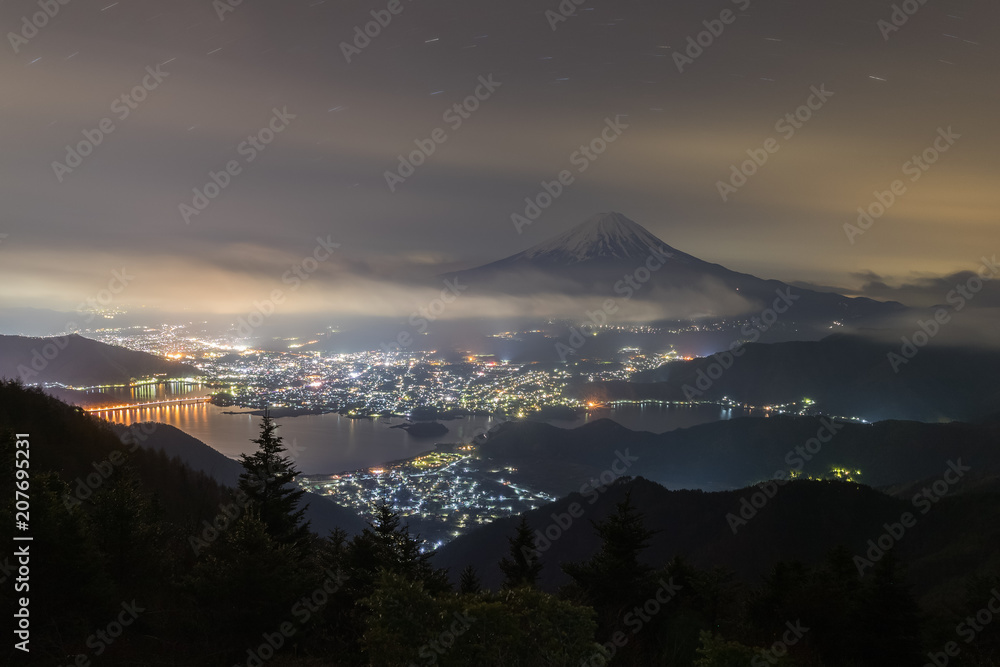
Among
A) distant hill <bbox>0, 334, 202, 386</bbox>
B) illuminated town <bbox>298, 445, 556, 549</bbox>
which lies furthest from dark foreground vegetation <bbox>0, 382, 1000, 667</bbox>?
distant hill <bbox>0, 334, 202, 386</bbox>

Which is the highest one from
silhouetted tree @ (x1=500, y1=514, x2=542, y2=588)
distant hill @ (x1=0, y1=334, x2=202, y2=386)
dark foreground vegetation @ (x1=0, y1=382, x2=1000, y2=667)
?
distant hill @ (x1=0, y1=334, x2=202, y2=386)

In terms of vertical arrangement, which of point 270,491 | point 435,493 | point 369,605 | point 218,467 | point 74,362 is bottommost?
point 435,493

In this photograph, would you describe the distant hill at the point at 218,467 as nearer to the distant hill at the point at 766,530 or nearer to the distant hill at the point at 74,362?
the distant hill at the point at 766,530

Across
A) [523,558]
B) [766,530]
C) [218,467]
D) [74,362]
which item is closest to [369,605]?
[523,558]

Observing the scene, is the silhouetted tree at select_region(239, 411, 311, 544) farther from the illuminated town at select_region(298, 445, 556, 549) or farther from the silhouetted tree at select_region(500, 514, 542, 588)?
the illuminated town at select_region(298, 445, 556, 549)

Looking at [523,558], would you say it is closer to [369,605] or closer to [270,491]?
[270,491]

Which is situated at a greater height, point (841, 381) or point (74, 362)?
point (74, 362)
